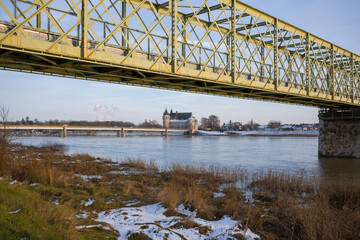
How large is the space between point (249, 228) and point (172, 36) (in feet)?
33.1

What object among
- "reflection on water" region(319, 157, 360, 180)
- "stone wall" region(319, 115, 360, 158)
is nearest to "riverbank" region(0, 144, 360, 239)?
"reflection on water" region(319, 157, 360, 180)

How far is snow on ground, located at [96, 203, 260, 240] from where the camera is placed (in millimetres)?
7289

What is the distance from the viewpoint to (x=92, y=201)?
33.6 ft

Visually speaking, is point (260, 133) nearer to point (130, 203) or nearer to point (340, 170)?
point (340, 170)

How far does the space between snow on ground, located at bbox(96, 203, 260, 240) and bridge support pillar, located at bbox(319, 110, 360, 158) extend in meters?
32.5

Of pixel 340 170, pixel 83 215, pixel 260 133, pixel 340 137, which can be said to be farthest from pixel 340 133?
pixel 260 133

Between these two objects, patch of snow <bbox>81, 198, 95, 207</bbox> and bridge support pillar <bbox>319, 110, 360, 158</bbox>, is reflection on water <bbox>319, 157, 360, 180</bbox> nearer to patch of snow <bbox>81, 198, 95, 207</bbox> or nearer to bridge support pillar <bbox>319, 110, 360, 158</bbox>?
bridge support pillar <bbox>319, 110, 360, 158</bbox>

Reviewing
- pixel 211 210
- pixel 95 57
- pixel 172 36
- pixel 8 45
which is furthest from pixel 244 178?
pixel 8 45

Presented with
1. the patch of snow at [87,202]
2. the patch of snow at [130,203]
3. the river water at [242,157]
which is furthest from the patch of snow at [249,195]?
the river water at [242,157]

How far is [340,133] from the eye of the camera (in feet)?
119

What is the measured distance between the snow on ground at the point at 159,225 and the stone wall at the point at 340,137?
3248 cm

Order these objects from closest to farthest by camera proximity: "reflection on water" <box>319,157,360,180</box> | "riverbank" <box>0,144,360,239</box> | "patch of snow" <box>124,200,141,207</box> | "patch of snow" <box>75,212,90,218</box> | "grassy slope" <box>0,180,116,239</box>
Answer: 1. "grassy slope" <box>0,180,116,239</box>
2. "riverbank" <box>0,144,360,239</box>
3. "patch of snow" <box>75,212,90,218</box>
4. "patch of snow" <box>124,200,141,207</box>
5. "reflection on water" <box>319,157,360,180</box>

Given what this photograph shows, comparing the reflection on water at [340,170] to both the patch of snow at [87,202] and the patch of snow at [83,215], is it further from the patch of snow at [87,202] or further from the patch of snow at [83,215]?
the patch of snow at [83,215]

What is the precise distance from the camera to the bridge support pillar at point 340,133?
114 feet
